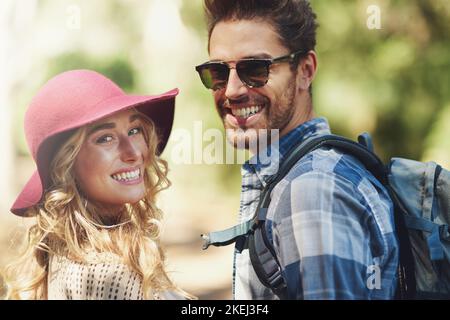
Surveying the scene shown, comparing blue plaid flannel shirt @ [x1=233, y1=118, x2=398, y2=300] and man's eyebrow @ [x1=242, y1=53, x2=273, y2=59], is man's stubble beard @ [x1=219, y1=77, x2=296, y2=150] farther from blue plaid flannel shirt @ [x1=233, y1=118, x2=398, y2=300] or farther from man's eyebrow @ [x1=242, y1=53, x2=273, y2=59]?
blue plaid flannel shirt @ [x1=233, y1=118, x2=398, y2=300]

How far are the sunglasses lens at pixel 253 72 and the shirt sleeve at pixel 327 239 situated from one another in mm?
496

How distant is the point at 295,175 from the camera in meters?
1.95

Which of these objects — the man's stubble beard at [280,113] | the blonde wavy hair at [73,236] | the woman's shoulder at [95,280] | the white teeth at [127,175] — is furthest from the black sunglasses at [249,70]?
the woman's shoulder at [95,280]

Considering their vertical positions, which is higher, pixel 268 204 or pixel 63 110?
pixel 63 110

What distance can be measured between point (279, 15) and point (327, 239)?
911 mm

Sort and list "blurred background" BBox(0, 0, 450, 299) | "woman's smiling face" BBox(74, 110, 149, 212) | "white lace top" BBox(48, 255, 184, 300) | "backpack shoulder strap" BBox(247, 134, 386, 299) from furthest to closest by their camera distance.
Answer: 1. "blurred background" BBox(0, 0, 450, 299)
2. "woman's smiling face" BBox(74, 110, 149, 212)
3. "white lace top" BBox(48, 255, 184, 300)
4. "backpack shoulder strap" BBox(247, 134, 386, 299)

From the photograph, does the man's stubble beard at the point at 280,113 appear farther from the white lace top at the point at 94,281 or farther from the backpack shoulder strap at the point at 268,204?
the white lace top at the point at 94,281

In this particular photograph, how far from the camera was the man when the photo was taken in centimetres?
180

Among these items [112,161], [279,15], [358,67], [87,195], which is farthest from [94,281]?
[358,67]

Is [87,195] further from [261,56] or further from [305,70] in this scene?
[305,70]

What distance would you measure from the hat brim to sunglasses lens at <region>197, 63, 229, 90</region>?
0.62ft

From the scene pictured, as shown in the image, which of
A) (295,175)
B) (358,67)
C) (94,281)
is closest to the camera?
(295,175)

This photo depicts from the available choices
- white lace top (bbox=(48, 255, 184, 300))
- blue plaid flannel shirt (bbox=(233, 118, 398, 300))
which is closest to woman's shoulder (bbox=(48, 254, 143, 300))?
white lace top (bbox=(48, 255, 184, 300))

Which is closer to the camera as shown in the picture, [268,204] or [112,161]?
[268,204]
